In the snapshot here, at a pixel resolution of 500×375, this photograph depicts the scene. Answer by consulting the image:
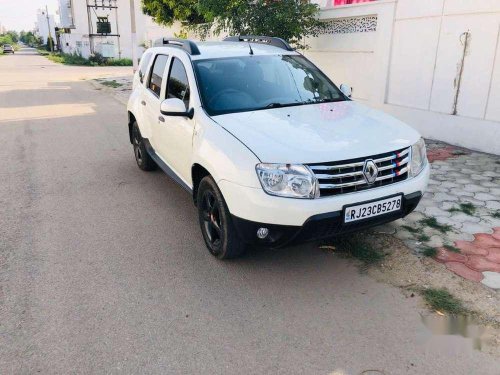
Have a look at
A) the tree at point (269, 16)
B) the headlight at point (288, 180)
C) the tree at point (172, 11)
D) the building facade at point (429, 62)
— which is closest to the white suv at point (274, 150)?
the headlight at point (288, 180)

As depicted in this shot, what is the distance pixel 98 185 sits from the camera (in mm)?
5969

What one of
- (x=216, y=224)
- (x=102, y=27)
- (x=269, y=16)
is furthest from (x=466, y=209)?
(x=102, y=27)

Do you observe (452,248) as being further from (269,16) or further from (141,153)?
(269,16)

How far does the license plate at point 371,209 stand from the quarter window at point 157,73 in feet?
9.28

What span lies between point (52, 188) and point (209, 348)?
3.95 m

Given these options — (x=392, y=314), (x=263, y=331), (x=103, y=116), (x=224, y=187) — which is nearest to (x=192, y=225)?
(x=224, y=187)

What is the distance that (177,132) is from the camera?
436cm

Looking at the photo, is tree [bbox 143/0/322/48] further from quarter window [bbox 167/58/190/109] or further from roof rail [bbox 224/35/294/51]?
quarter window [bbox 167/58/190/109]

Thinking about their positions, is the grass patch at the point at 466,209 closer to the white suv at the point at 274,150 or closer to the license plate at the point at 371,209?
the white suv at the point at 274,150

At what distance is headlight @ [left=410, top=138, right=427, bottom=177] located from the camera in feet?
12.1

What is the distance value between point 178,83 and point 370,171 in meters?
2.27

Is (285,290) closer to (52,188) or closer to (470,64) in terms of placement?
(52,188)

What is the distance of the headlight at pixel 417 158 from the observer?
3674 mm

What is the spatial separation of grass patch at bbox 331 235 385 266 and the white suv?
482 mm
